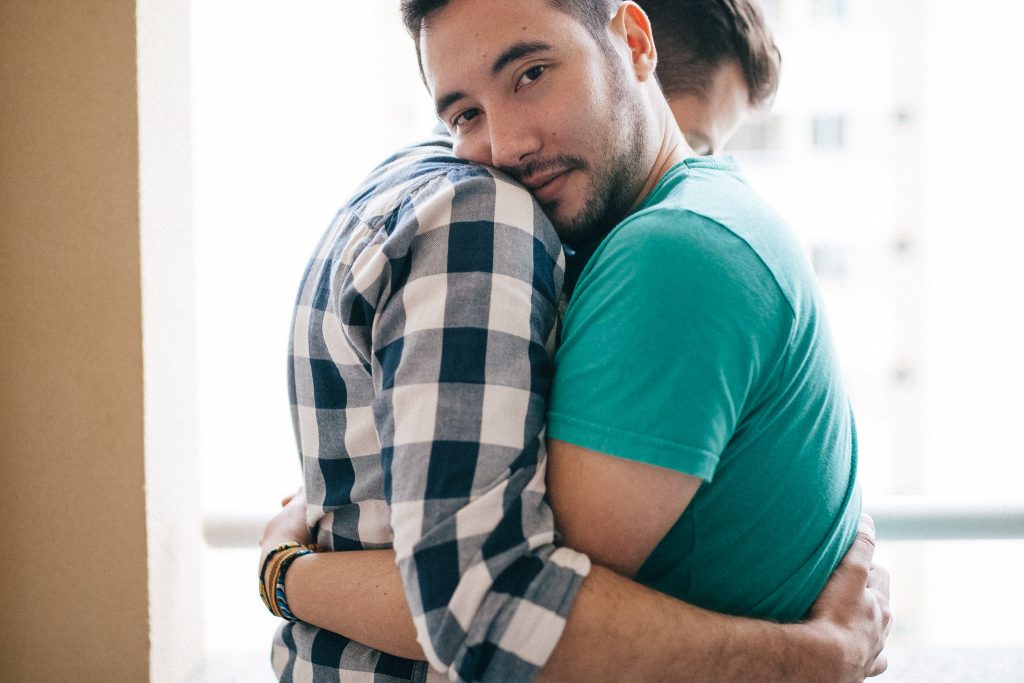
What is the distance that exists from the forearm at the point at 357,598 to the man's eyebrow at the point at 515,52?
0.61 m

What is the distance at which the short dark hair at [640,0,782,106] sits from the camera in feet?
4.71

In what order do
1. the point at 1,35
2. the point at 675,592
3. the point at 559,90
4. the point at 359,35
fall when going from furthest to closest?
the point at 359,35
the point at 1,35
the point at 559,90
the point at 675,592

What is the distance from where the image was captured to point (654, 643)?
72 cm

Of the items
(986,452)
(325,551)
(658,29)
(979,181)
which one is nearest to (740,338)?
(325,551)

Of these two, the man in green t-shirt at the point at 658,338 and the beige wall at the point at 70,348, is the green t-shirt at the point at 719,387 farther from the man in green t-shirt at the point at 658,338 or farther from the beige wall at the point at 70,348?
the beige wall at the point at 70,348

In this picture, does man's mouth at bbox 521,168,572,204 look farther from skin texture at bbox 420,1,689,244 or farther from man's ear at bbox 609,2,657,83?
man's ear at bbox 609,2,657,83

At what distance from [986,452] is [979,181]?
114 inches

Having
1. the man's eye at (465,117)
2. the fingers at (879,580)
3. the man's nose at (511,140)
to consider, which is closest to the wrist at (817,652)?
the fingers at (879,580)

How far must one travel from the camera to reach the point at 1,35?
1.20 metres

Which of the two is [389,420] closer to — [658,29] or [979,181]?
[658,29]

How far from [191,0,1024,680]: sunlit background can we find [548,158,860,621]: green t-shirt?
1.94 ft

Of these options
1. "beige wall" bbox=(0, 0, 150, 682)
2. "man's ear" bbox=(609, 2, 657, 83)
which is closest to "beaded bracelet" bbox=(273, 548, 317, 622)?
"beige wall" bbox=(0, 0, 150, 682)

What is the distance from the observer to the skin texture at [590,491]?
0.72 m

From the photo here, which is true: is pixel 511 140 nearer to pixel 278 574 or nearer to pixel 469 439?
pixel 469 439
